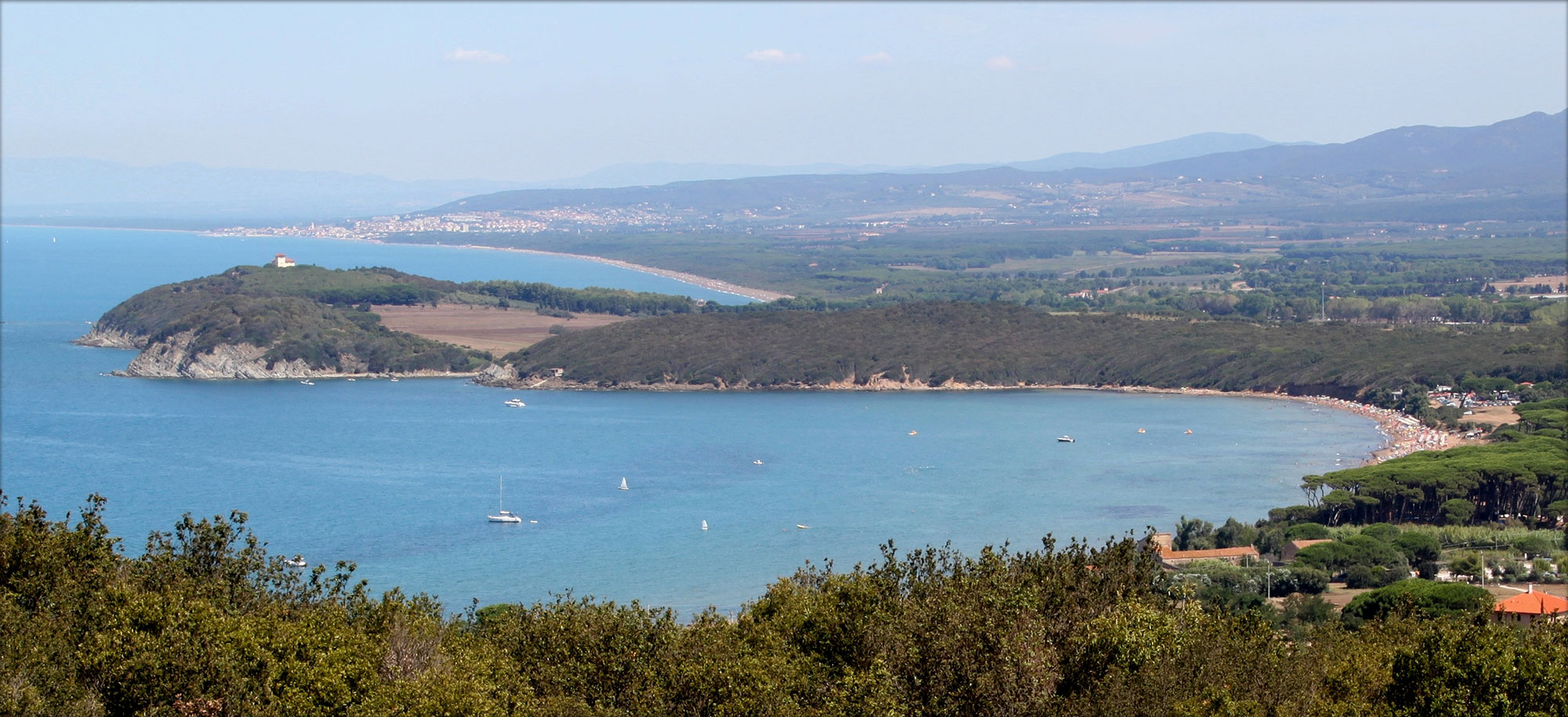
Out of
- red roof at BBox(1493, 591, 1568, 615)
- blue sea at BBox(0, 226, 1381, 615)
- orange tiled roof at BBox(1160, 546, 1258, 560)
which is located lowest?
blue sea at BBox(0, 226, 1381, 615)

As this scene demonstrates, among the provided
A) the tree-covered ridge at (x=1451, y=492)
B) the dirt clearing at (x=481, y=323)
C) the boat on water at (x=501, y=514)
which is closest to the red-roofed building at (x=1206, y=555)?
the tree-covered ridge at (x=1451, y=492)

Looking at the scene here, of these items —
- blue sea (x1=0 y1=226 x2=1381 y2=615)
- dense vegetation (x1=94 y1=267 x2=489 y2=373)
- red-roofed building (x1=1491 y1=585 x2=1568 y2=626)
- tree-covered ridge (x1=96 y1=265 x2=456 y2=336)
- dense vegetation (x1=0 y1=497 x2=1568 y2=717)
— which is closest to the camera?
dense vegetation (x1=0 y1=497 x2=1568 y2=717)

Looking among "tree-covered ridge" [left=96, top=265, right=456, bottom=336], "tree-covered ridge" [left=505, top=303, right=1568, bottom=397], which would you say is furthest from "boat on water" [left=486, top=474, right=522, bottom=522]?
"tree-covered ridge" [left=96, top=265, right=456, bottom=336]

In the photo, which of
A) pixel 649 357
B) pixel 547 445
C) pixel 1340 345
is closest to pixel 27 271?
pixel 649 357

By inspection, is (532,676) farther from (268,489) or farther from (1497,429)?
(1497,429)

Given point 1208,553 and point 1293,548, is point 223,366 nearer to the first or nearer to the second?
point 1208,553

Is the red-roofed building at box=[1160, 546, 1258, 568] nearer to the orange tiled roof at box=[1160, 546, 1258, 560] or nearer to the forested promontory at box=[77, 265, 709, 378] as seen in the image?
the orange tiled roof at box=[1160, 546, 1258, 560]
